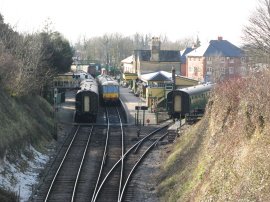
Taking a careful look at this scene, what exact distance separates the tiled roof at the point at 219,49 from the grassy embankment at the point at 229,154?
53.6 metres

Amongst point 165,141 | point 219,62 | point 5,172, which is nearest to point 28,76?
point 165,141

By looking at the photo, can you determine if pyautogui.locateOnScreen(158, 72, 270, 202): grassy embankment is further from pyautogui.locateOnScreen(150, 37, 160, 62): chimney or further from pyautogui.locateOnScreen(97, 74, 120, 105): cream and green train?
pyautogui.locateOnScreen(150, 37, 160, 62): chimney

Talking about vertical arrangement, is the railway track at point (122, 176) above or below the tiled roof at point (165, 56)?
below

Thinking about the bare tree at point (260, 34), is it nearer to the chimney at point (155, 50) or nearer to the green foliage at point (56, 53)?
the green foliage at point (56, 53)

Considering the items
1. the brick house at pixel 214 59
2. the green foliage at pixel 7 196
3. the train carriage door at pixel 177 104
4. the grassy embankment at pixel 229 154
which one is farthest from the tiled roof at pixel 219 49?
the green foliage at pixel 7 196

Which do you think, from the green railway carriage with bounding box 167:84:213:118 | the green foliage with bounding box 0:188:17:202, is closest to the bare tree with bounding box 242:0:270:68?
the green railway carriage with bounding box 167:84:213:118

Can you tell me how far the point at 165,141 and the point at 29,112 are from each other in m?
8.63

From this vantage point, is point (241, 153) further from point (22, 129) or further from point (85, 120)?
point (85, 120)

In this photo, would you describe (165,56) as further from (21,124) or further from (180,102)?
(21,124)

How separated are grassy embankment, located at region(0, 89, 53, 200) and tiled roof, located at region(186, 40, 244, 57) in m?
45.0

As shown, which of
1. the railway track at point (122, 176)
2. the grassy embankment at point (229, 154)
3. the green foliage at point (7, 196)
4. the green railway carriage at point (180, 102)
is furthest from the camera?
the green railway carriage at point (180, 102)

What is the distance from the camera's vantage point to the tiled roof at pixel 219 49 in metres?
73.8

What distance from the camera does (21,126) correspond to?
82.0 ft

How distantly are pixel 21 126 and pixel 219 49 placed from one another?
54546mm
